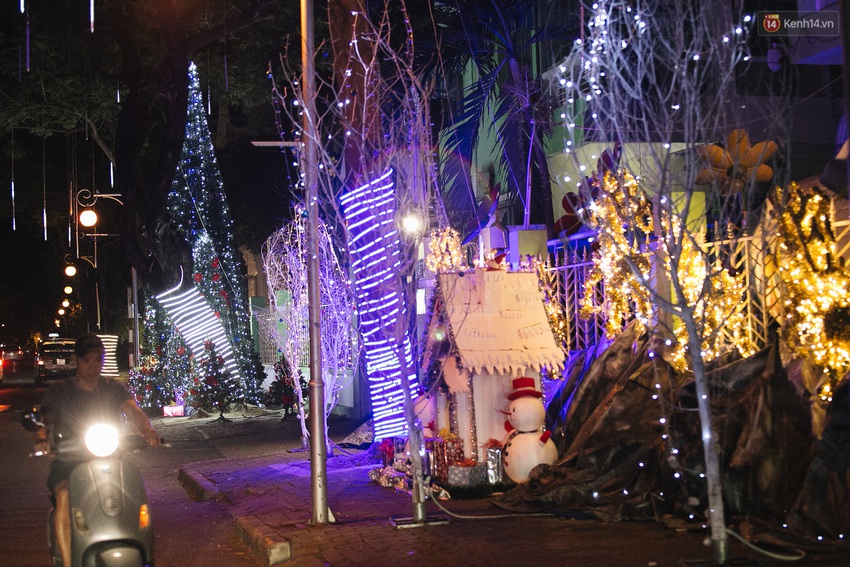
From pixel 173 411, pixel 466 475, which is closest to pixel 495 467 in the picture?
pixel 466 475

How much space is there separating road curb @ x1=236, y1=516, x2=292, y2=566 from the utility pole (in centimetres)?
58

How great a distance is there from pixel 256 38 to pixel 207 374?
27.5 feet

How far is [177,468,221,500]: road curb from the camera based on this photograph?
468 inches

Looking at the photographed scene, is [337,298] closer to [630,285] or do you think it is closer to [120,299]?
[630,285]

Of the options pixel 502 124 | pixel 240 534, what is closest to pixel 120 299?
pixel 502 124

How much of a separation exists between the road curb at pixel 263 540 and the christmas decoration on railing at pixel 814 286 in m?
4.83

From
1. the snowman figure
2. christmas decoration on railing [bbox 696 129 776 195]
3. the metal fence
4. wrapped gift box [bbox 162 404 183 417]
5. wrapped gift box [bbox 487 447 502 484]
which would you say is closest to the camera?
christmas decoration on railing [bbox 696 129 776 195]

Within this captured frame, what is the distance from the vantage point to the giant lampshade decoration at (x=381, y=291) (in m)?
9.02

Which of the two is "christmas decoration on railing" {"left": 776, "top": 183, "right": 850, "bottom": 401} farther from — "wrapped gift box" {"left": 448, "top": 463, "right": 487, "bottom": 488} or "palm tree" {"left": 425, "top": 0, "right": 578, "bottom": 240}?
"palm tree" {"left": 425, "top": 0, "right": 578, "bottom": 240}

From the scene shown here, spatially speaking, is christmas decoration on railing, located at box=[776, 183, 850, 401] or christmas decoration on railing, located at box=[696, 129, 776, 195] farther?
christmas decoration on railing, located at box=[776, 183, 850, 401]

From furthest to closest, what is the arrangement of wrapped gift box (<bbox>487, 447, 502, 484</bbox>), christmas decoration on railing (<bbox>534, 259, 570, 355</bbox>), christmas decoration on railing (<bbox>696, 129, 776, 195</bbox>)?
christmas decoration on railing (<bbox>534, 259, 570, 355</bbox>) → wrapped gift box (<bbox>487, 447, 502, 484</bbox>) → christmas decoration on railing (<bbox>696, 129, 776, 195</bbox>)

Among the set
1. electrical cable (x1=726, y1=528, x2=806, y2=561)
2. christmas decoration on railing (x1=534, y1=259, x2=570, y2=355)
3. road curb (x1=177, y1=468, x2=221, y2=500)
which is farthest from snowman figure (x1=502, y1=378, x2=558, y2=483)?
road curb (x1=177, y1=468, x2=221, y2=500)

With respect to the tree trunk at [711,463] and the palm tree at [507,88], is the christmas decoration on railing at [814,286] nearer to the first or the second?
the tree trunk at [711,463]

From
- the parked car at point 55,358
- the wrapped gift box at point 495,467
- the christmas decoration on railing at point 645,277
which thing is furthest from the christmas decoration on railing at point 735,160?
the parked car at point 55,358
